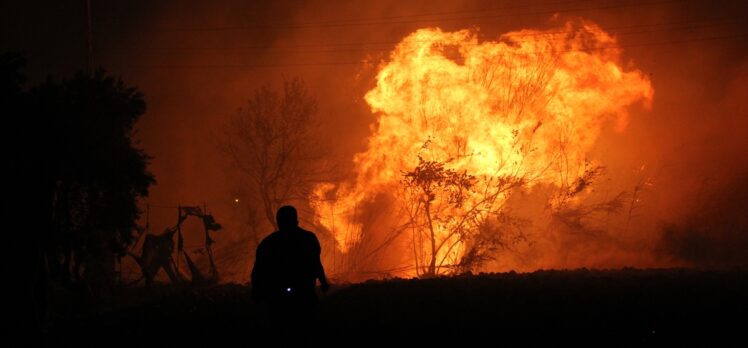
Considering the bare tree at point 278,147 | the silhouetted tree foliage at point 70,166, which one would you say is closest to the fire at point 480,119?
the bare tree at point 278,147

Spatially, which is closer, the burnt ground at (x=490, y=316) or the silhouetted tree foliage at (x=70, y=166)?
the burnt ground at (x=490, y=316)

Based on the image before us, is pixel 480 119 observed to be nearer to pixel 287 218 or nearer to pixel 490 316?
pixel 490 316

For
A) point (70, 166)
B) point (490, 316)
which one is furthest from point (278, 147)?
point (490, 316)

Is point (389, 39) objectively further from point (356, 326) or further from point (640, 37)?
point (356, 326)

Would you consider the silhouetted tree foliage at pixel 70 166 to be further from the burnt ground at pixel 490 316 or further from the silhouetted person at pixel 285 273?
the silhouetted person at pixel 285 273

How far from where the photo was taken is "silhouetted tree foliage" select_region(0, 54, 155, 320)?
15375 millimetres

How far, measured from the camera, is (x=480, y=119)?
30.7m

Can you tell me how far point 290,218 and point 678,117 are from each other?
115 ft

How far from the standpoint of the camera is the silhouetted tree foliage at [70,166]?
15375mm

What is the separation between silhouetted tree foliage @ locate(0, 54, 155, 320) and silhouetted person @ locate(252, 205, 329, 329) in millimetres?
7658

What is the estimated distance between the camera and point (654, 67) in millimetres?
40938

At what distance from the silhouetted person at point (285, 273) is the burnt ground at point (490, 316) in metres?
0.24

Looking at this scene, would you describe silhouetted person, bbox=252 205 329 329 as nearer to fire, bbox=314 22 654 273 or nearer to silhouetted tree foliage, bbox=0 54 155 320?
silhouetted tree foliage, bbox=0 54 155 320

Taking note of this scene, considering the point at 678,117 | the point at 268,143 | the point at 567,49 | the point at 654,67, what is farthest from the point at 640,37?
the point at 268,143
